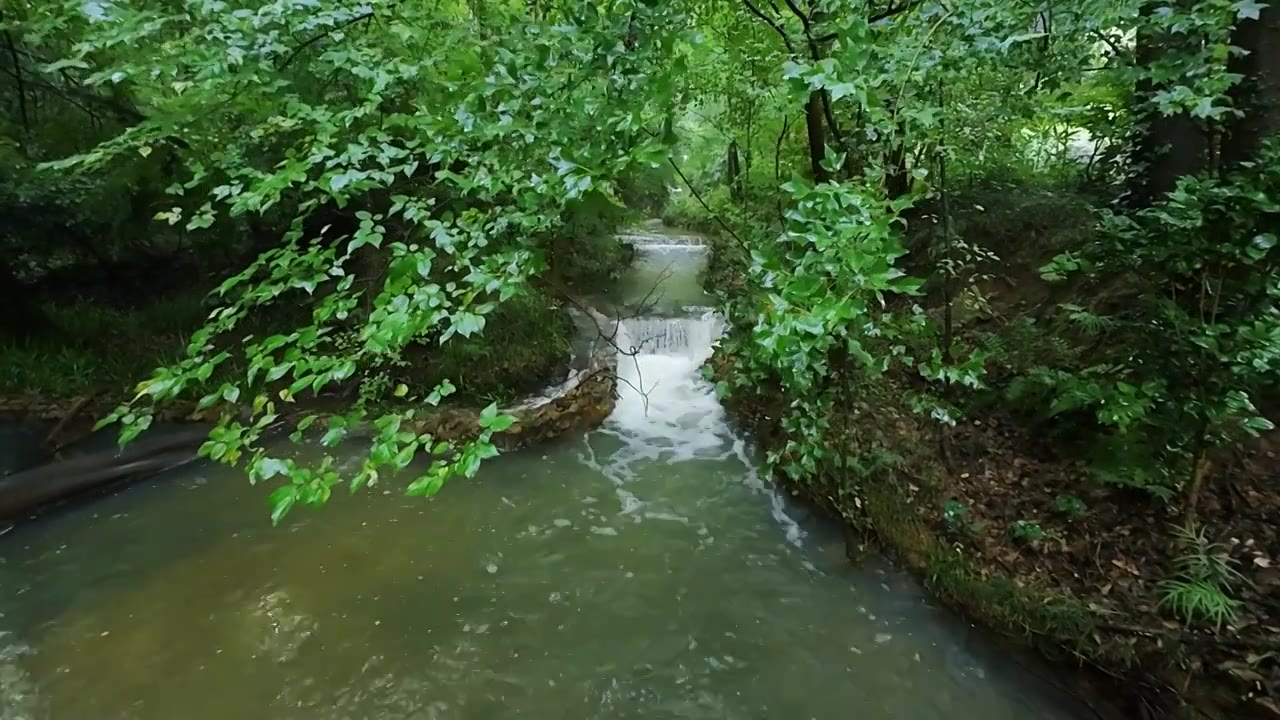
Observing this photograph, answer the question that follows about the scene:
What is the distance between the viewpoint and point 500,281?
248 cm

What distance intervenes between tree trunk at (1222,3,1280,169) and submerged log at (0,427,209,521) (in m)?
8.40

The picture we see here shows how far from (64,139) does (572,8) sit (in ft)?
20.6

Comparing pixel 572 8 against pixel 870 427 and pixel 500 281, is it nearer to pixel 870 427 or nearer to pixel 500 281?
pixel 500 281

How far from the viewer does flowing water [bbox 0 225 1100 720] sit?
12.9 ft

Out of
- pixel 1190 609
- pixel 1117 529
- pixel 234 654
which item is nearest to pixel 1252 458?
pixel 1117 529

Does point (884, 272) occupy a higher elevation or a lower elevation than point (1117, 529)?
higher

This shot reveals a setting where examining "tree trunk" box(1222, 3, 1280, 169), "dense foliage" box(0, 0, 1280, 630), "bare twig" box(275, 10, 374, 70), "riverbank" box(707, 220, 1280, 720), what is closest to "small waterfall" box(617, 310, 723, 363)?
"riverbank" box(707, 220, 1280, 720)

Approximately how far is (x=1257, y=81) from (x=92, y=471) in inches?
352

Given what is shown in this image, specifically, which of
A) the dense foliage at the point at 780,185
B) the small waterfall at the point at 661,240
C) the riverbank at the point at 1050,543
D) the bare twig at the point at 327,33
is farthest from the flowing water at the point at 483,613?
the small waterfall at the point at 661,240

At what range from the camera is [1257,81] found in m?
3.59

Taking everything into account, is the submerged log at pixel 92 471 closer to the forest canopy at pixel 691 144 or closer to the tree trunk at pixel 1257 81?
the forest canopy at pixel 691 144

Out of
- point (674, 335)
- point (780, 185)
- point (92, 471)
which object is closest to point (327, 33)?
point (780, 185)

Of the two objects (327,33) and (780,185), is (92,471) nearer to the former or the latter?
(327,33)

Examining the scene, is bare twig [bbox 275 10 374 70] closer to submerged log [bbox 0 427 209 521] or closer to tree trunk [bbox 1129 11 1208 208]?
submerged log [bbox 0 427 209 521]
